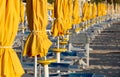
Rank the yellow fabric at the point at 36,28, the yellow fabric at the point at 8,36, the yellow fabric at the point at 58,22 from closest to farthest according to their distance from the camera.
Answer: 1. the yellow fabric at the point at 8,36
2. the yellow fabric at the point at 36,28
3. the yellow fabric at the point at 58,22

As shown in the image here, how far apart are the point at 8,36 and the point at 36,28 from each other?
2.72m

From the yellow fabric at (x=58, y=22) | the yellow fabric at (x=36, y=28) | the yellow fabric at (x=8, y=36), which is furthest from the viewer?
the yellow fabric at (x=58, y=22)

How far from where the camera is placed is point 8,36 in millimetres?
4590

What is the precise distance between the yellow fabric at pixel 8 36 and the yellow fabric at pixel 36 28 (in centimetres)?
239

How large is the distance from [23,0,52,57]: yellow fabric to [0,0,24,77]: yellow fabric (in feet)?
7.83

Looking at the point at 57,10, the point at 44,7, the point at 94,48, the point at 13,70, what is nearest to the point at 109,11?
the point at 94,48

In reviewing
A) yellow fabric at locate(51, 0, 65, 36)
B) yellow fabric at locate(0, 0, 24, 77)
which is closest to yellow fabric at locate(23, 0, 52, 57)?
yellow fabric at locate(0, 0, 24, 77)

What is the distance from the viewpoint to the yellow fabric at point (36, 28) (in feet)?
23.6

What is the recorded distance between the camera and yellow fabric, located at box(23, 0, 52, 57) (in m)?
7.18

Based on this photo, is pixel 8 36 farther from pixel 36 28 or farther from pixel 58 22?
pixel 58 22

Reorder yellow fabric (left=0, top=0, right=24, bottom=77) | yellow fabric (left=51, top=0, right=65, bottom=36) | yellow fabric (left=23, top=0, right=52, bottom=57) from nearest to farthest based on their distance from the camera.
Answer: yellow fabric (left=0, top=0, right=24, bottom=77) → yellow fabric (left=23, top=0, right=52, bottom=57) → yellow fabric (left=51, top=0, right=65, bottom=36)

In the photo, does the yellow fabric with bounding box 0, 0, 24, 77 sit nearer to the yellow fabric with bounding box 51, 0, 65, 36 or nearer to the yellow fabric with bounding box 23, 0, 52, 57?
the yellow fabric with bounding box 23, 0, 52, 57

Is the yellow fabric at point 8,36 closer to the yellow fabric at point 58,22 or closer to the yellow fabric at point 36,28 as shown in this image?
the yellow fabric at point 36,28

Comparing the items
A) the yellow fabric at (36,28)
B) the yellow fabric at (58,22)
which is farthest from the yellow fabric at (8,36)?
the yellow fabric at (58,22)
